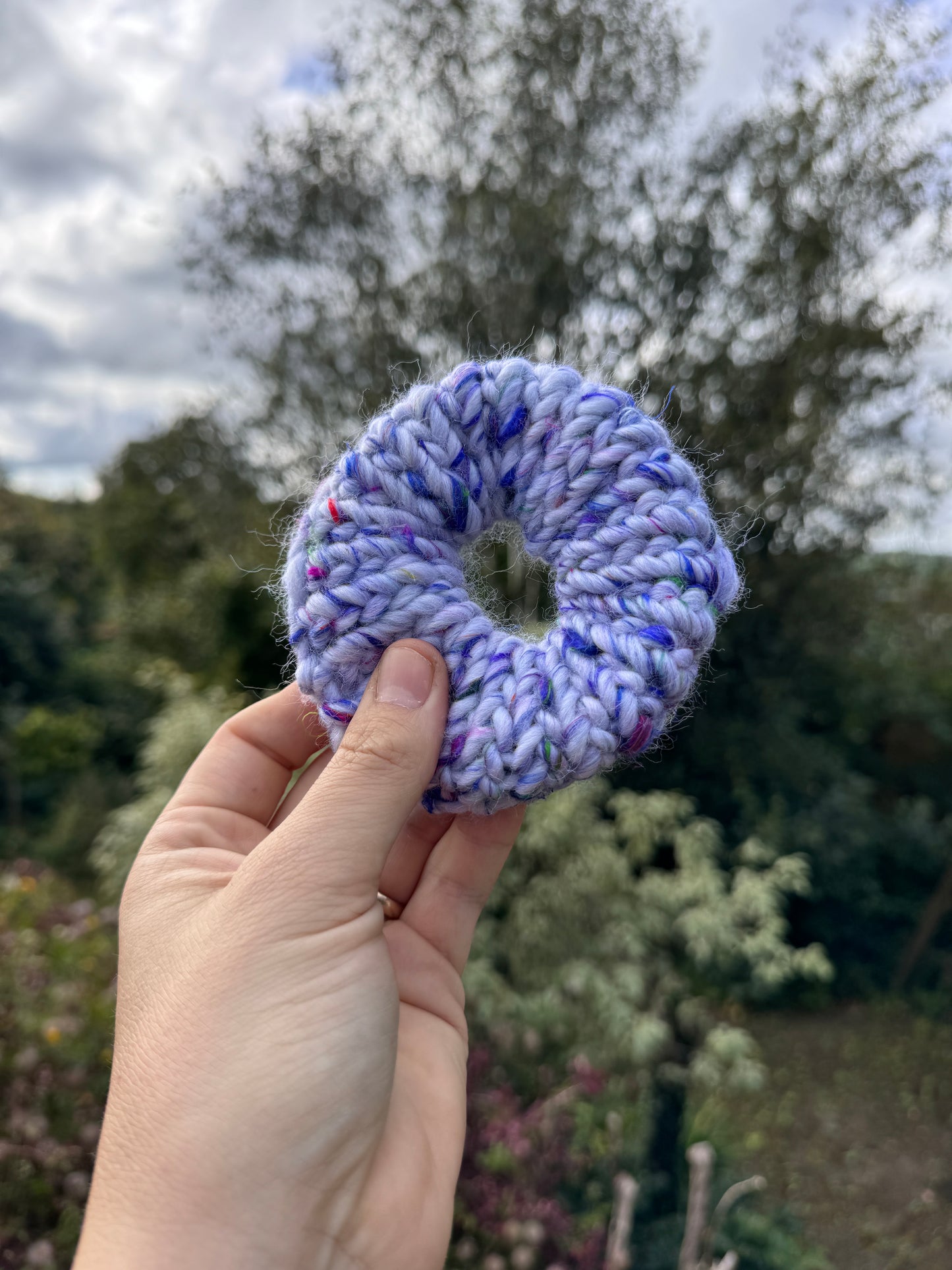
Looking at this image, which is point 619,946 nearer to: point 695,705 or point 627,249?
point 695,705

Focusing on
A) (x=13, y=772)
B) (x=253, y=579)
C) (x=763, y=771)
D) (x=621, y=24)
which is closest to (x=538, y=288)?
(x=621, y=24)

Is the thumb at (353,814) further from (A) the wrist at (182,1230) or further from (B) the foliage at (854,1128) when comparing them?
(B) the foliage at (854,1128)

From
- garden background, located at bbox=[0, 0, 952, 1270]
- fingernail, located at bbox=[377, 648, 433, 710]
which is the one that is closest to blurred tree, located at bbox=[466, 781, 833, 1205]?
garden background, located at bbox=[0, 0, 952, 1270]

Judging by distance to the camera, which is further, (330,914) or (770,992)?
(770,992)

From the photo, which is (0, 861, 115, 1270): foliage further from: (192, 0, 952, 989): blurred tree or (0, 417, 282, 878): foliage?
(192, 0, 952, 989): blurred tree

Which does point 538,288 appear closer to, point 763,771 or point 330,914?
point 763,771

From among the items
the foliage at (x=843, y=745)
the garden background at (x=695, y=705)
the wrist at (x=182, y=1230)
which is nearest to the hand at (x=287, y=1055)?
A: the wrist at (x=182, y=1230)
